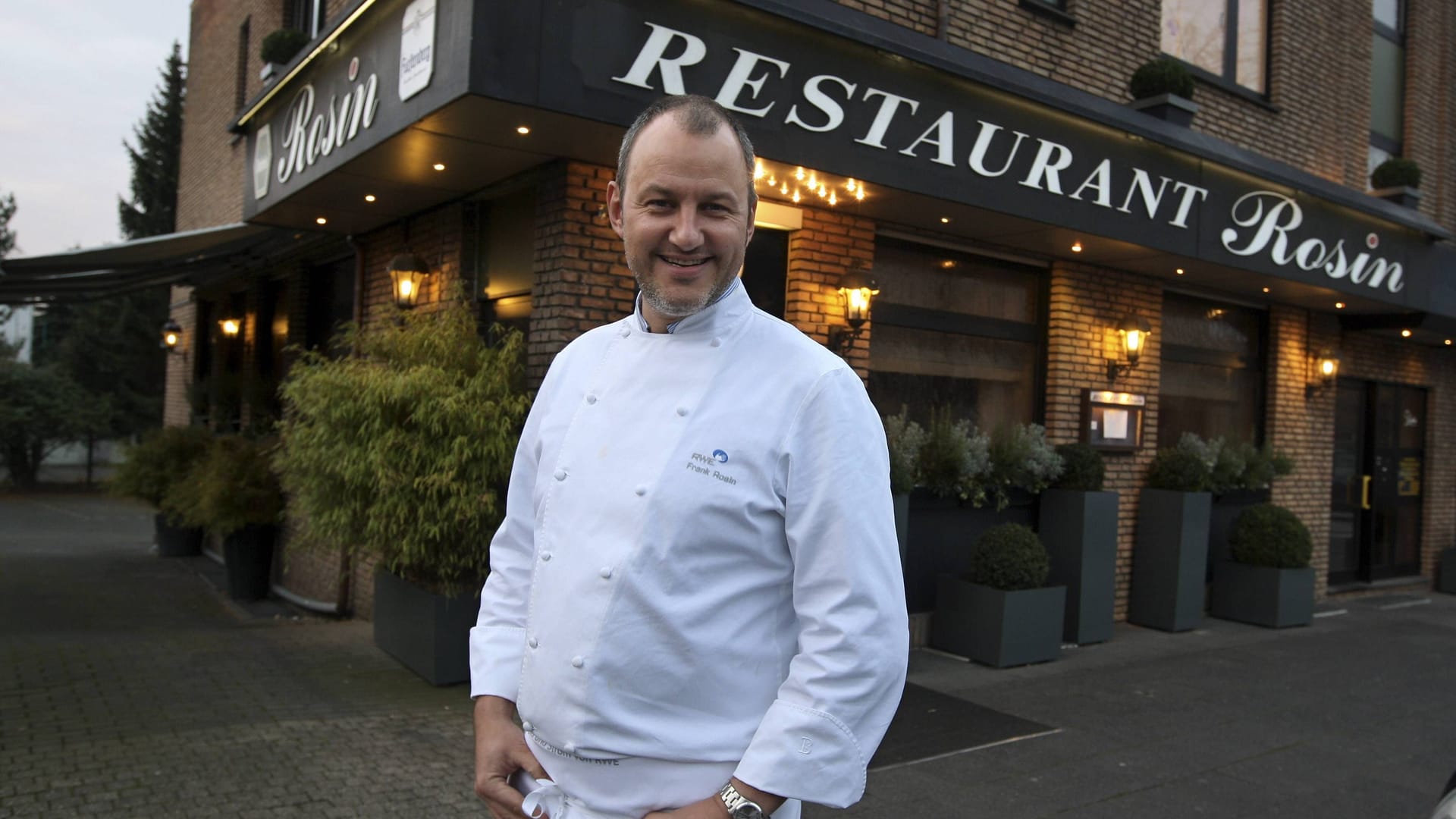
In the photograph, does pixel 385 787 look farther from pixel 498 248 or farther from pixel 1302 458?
pixel 1302 458

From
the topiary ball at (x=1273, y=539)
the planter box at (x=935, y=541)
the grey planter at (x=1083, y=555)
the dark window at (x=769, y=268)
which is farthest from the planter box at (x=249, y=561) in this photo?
the topiary ball at (x=1273, y=539)

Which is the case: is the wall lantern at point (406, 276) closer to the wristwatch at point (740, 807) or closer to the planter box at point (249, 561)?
the planter box at point (249, 561)

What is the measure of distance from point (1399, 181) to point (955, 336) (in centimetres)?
627

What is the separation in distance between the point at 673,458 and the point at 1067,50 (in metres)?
8.14

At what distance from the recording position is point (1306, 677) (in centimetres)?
743

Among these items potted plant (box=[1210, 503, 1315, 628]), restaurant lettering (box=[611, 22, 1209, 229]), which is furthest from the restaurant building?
potted plant (box=[1210, 503, 1315, 628])

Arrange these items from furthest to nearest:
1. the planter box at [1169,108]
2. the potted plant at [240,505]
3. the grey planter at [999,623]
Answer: the potted plant at [240,505] < the planter box at [1169,108] < the grey planter at [999,623]

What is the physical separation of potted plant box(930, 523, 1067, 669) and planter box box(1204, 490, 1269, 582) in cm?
320

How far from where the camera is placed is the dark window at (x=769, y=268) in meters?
7.14

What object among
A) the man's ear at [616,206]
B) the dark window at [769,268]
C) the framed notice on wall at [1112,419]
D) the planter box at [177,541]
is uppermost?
the dark window at [769,268]

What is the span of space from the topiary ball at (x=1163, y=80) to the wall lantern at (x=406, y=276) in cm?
618

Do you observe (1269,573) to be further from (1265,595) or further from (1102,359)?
(1102,359)

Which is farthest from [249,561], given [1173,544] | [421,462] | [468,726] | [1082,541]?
[1173,544]

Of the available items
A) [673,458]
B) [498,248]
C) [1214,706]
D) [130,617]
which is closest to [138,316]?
[130,617]
